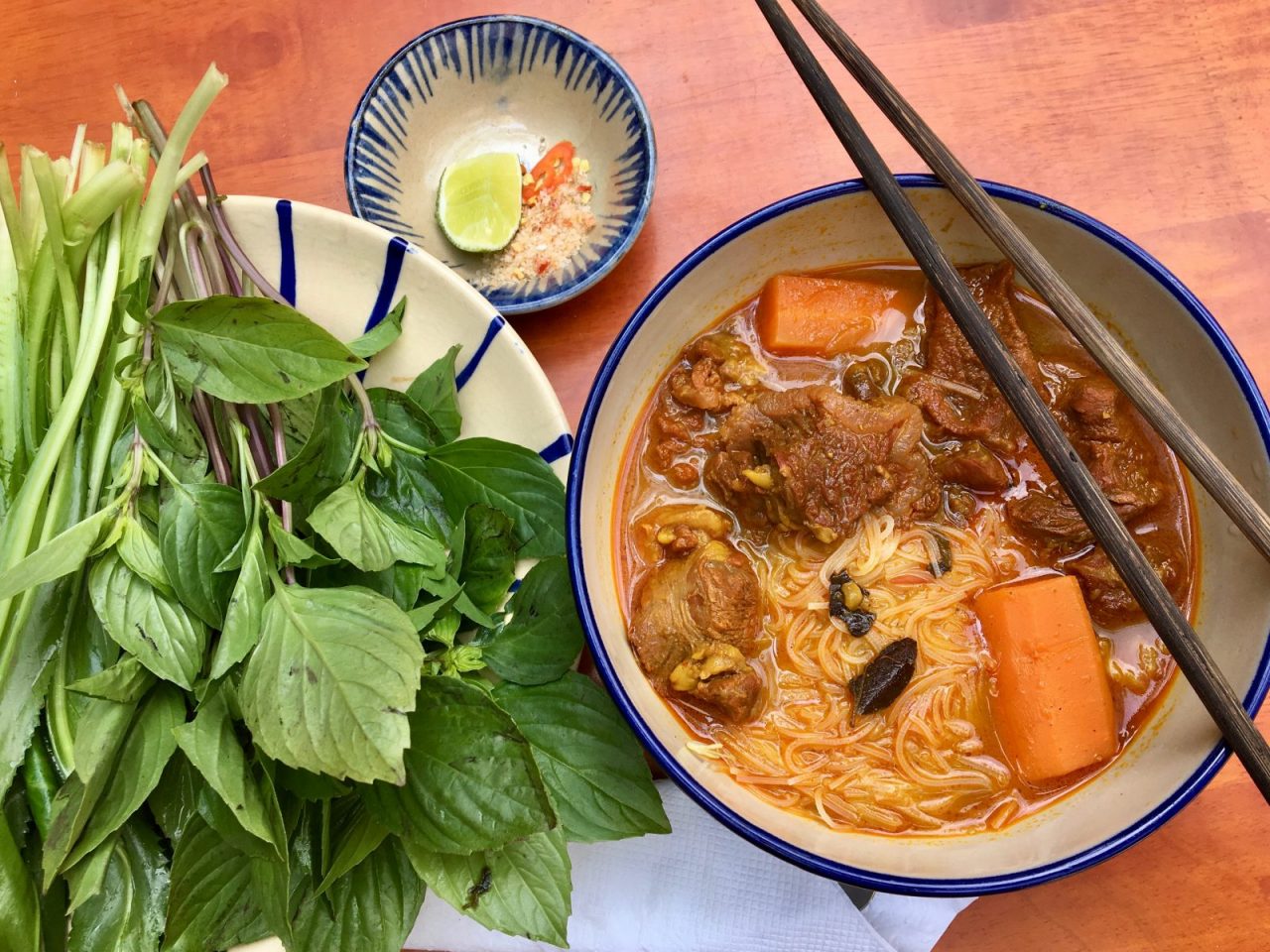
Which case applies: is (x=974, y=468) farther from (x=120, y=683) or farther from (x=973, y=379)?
(x=120, y=683)

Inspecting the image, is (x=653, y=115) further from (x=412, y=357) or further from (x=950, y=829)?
(x=950, y=829)

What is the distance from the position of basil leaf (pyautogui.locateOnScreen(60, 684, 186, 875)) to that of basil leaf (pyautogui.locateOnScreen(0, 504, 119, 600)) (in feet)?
1.04

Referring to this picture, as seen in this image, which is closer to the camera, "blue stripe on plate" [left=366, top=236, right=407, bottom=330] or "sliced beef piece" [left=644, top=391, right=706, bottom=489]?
"sliced beef piece" [left=644, top=391, right=706, bottom=489]

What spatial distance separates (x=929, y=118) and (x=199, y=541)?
82.5 inches

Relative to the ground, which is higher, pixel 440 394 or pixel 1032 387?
pixel 1032 387

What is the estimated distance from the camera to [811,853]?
5.48 ft

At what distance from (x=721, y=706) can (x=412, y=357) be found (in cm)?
114

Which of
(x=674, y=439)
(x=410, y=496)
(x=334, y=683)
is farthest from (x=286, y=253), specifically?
(x=334, y=683)

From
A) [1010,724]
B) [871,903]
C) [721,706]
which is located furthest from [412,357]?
[871,903]

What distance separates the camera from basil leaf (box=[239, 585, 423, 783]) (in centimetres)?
149

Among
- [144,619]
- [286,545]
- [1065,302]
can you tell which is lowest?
[144,619]

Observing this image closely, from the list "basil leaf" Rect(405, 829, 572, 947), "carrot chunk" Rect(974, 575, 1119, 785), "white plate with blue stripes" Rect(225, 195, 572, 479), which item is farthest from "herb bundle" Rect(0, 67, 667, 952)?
"carrot chunk" Rect(974, 575, 1119, 785)

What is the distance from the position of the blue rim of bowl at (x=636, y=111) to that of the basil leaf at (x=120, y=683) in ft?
3.77

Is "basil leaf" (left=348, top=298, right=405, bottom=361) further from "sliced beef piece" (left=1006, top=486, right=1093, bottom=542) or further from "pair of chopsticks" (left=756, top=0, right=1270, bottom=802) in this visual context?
"sliced beef piece" (left=1006, top=486, right=1093, bottom=542)
